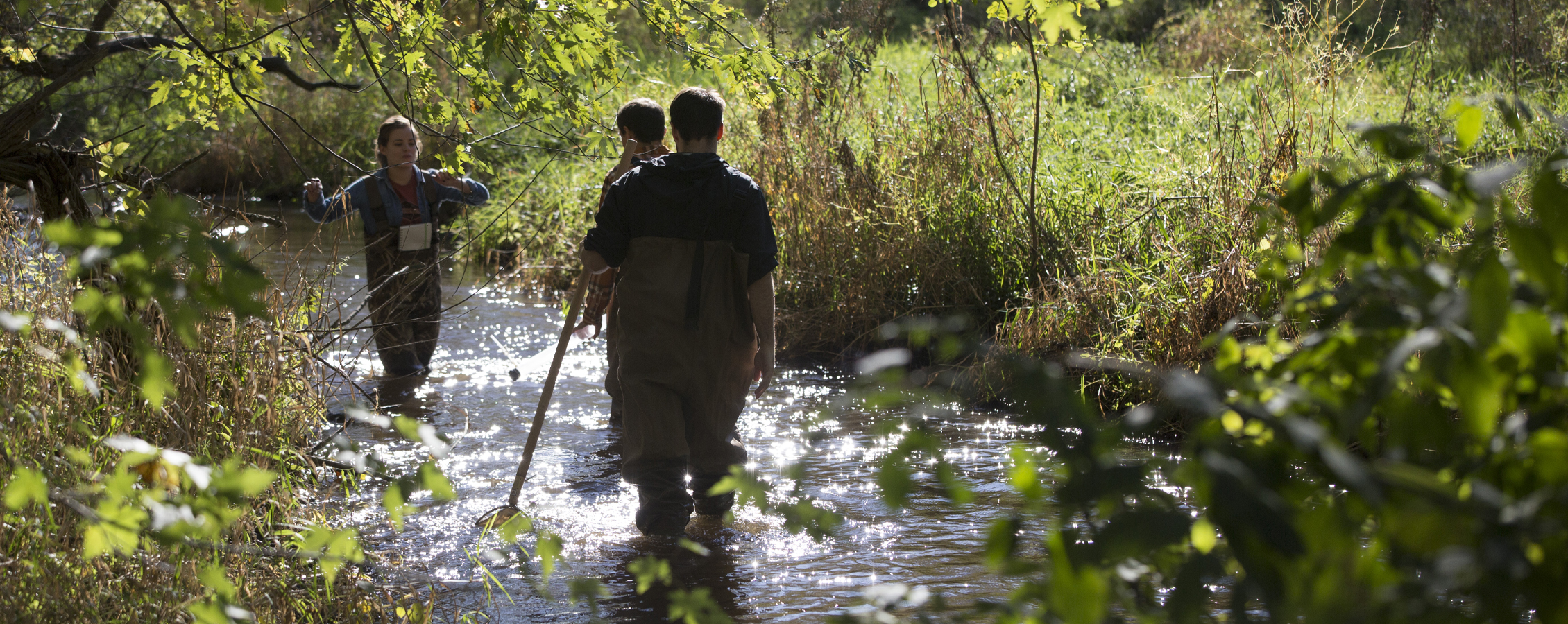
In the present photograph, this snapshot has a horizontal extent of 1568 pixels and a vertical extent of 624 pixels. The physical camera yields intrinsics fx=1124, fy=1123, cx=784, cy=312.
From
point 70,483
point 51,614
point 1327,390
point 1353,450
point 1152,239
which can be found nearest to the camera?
point 1327,390

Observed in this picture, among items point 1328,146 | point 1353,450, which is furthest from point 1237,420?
point 1328,146

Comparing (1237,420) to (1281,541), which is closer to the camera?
(1281,541)

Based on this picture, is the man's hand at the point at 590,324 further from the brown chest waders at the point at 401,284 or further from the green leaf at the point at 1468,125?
the green leaf at the point at 1468,125

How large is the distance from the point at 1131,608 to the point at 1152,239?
5193 millimetres

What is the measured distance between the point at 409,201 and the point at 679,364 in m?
3.06

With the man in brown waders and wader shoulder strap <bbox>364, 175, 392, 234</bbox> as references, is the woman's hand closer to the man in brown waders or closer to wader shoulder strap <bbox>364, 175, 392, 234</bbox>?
wader shoulder strap <bbox>364, 175, 392, 234</bbox>

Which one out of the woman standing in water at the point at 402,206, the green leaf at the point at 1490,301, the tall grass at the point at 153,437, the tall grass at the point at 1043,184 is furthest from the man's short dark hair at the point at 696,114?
the green leaf at the point at 1490,301

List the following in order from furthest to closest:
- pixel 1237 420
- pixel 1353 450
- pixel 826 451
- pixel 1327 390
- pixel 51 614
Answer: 1. pixel 826 451
2. pixel 1353 450
3. pixel 51 614
4. pixel 1237 420
5. pixel 1327 390

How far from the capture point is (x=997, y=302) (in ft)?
22.9

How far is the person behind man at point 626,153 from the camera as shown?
4.68 meters

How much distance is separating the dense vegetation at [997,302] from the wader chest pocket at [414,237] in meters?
0.93

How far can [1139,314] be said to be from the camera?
225 inches

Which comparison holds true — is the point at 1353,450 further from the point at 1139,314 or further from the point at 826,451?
the point at 826,451

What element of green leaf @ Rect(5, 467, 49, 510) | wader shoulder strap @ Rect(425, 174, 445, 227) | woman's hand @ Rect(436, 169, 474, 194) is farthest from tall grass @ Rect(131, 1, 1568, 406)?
green leaf @ Rect(5, 467, 49, 510)
